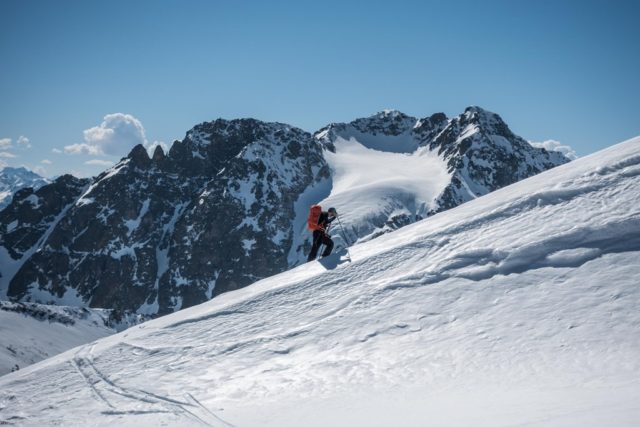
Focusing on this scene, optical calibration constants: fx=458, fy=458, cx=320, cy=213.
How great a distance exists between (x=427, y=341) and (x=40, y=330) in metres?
77.9

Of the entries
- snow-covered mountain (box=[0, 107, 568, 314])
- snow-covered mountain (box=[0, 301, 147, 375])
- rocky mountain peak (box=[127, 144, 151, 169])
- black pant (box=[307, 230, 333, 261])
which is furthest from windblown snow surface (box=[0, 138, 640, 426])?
rocky mountain peak (box=[127, 144, 151, 169])

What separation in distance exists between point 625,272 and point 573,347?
2.14 metres

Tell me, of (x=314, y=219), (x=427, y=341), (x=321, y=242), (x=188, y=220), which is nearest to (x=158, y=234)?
(x=188, y=220)

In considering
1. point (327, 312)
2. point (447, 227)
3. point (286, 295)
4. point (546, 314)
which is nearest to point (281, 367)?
point (327, 312)

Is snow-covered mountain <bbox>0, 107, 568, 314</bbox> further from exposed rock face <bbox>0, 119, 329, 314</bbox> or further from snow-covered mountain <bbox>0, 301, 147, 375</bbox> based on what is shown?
snow-covered mountain <bbox>0, 301, 147, 375</bbox>

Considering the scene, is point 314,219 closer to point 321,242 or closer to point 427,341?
point 321,242

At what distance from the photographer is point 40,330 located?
6975cm

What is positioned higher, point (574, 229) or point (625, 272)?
point (574, 229)

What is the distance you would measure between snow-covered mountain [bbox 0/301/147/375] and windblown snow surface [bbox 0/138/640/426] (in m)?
52.9

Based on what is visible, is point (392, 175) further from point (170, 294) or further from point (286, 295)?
point (286, 295)

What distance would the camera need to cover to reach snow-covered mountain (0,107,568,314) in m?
162

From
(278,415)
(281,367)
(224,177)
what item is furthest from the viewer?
(224,177)

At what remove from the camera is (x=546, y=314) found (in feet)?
24.6

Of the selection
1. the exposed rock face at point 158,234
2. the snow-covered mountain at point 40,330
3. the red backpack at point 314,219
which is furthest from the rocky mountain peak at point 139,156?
the red backpack at point 314,219
